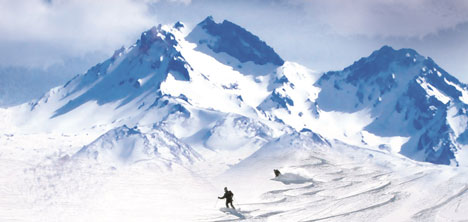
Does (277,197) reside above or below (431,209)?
above

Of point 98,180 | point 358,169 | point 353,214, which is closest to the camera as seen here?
point 353,214

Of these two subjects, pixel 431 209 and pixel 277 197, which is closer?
pixel 431 209

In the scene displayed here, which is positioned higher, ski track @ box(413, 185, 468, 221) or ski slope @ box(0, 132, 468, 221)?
ski slope @ box(0, 132, 468, 221)

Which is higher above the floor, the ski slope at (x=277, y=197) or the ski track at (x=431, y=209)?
the ski slope at (x=277, y=197)

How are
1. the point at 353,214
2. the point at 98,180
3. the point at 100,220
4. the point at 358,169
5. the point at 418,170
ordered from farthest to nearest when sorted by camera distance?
the point at 358,169, the point at 98,180, the point at 418,170, the point at 100,220, the point at 353,214

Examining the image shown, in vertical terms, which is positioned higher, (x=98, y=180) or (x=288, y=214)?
(x=98, y=180)

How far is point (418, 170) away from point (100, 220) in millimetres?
63970

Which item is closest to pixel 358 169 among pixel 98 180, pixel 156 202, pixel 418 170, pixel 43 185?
pixel 418 170

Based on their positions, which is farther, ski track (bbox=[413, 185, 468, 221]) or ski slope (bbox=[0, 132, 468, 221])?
ski slope (bbox=[0, 132, 468, 221])

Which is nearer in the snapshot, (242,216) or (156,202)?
(242,216)

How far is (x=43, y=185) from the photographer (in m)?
148

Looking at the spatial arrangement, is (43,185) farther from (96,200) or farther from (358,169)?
(358,169)

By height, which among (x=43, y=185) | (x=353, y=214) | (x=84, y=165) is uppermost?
(x=84, y=165)

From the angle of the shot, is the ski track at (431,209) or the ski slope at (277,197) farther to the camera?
the ski slope at (277,197)
